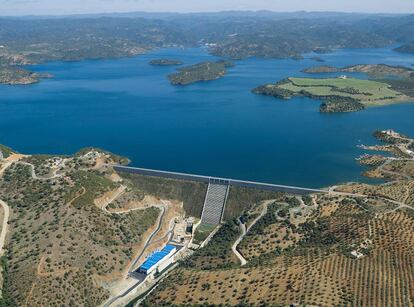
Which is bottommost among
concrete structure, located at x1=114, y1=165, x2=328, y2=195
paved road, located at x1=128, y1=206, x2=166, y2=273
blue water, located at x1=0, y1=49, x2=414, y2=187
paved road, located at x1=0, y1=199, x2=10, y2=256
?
paved road, located at x1=128, y1=206, x2=166, y2=273

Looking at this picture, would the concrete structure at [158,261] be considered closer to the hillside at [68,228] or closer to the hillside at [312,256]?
the hillside at [68,228]

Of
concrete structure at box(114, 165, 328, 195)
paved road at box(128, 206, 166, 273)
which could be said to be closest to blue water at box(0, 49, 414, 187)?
concrete structure at box(114, 165, 328, 195)

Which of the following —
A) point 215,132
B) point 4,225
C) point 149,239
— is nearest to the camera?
point 4,225

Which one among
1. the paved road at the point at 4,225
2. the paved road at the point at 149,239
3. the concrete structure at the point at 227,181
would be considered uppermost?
the paved road at the point at 4,225

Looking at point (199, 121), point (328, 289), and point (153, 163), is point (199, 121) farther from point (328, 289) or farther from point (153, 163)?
point (328, 289)

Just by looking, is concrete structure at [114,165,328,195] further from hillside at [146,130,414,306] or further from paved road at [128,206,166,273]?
paved road at [128,206,166,273]

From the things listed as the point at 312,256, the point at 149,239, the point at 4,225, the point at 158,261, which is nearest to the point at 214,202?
the point at 149,239

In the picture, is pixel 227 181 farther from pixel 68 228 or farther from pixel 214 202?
pixel 68 228

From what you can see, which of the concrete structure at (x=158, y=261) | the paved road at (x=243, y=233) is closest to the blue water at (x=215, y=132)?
the paved road at (x=243, y=233)
